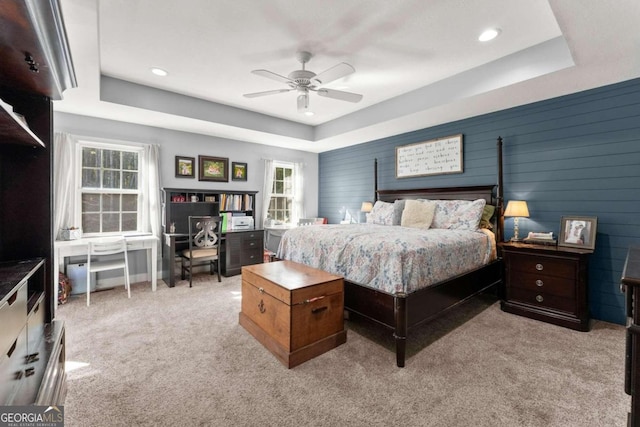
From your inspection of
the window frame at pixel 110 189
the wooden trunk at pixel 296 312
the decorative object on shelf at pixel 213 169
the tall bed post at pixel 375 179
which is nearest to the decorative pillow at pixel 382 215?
the tall bed post at pixel 375 179

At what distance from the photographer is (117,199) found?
429 centimetres

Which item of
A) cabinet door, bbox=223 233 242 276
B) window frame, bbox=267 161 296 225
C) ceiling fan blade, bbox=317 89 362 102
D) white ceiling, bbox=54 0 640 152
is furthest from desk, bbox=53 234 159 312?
ceiling fan blade, bbox=317 89 362 102

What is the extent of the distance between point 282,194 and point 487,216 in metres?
3.89

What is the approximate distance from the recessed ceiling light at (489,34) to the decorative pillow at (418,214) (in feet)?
6.30

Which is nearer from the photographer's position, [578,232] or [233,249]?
[578,232]

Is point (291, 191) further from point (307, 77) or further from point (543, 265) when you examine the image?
point (543, 265)

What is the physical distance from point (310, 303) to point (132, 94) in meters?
3.44

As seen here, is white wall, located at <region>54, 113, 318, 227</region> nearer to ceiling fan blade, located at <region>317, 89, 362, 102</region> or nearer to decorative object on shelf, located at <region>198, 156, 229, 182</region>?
decorative object on shelf, located at <region>198, 156, 229, 182</region>

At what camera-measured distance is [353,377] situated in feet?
6.34

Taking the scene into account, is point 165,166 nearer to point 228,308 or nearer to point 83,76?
point 83,76

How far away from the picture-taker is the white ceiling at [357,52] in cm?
217

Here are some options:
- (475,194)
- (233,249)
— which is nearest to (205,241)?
(233,249)

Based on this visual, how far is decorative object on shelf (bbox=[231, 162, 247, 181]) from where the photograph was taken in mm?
5261

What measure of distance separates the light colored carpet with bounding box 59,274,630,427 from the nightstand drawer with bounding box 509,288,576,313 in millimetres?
205
